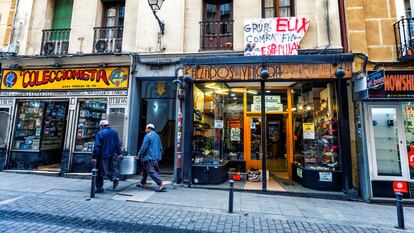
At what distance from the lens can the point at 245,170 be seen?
819 cm

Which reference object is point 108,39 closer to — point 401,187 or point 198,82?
point 198,82

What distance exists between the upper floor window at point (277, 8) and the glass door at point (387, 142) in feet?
14.4

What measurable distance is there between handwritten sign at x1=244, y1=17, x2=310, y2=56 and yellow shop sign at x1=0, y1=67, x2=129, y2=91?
15.6 ft

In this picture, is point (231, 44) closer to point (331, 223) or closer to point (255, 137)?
point (255, 137)

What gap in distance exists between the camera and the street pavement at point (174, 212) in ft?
13.1

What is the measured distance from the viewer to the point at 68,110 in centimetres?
825

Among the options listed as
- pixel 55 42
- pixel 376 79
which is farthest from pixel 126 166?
pixel 376 79

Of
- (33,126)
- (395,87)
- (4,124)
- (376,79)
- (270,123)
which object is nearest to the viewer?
(376,79)

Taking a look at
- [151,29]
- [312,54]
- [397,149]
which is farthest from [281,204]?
[151,29]

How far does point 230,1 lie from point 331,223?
793 cm

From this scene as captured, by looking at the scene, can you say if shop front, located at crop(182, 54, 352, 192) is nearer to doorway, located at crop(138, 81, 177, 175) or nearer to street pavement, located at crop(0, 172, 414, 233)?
street pavement, located at crop(0, 172, 414, 233)

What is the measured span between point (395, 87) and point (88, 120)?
407 inches

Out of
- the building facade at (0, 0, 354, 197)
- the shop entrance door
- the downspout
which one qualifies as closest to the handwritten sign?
the building facade at (0, 0, 354, 197)

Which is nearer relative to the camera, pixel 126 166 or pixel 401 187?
pixel 401 187
